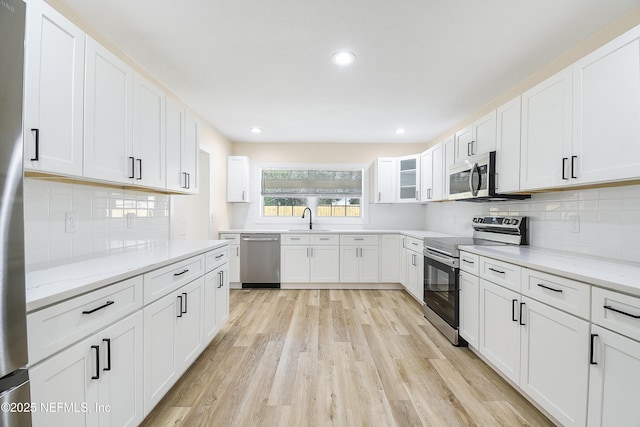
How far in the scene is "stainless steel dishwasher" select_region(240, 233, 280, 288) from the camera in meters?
4.23

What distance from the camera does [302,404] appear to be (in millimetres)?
1707

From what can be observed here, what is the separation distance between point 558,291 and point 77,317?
89.9 inches

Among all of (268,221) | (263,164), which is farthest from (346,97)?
(268,221)

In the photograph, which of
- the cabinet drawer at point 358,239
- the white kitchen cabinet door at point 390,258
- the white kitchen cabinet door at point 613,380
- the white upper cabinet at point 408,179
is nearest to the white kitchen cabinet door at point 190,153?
the cabinet drawer at point 358,239

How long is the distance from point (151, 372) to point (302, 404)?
0.92 meters

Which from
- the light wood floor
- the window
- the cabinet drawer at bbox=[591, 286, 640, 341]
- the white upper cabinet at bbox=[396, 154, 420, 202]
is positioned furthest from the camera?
the window

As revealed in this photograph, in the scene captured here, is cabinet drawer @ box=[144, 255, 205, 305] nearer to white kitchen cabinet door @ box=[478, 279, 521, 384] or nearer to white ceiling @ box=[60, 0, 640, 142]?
white ceiling @ box=[60, 0, 640, 142]

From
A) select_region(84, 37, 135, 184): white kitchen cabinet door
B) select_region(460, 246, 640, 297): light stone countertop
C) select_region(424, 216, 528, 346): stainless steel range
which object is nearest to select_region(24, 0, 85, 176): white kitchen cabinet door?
select_region(84, 37, 135, 184): white kitchen cabinet door

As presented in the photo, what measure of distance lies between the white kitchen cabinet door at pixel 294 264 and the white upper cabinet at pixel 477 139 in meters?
2.51

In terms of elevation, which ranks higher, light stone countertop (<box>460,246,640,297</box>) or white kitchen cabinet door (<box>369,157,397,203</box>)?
white kitchen cabinet door (<box>369,157,397,203</box>)

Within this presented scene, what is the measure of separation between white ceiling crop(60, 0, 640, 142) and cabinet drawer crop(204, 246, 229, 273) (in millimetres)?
1626

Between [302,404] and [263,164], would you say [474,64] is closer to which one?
[302,404]

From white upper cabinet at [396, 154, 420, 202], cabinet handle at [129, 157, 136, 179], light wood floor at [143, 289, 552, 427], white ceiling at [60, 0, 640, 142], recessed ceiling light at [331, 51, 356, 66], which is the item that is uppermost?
white ceiling at [60, 0, 640, 142]

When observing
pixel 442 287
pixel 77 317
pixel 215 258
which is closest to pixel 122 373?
pixel 77 317
